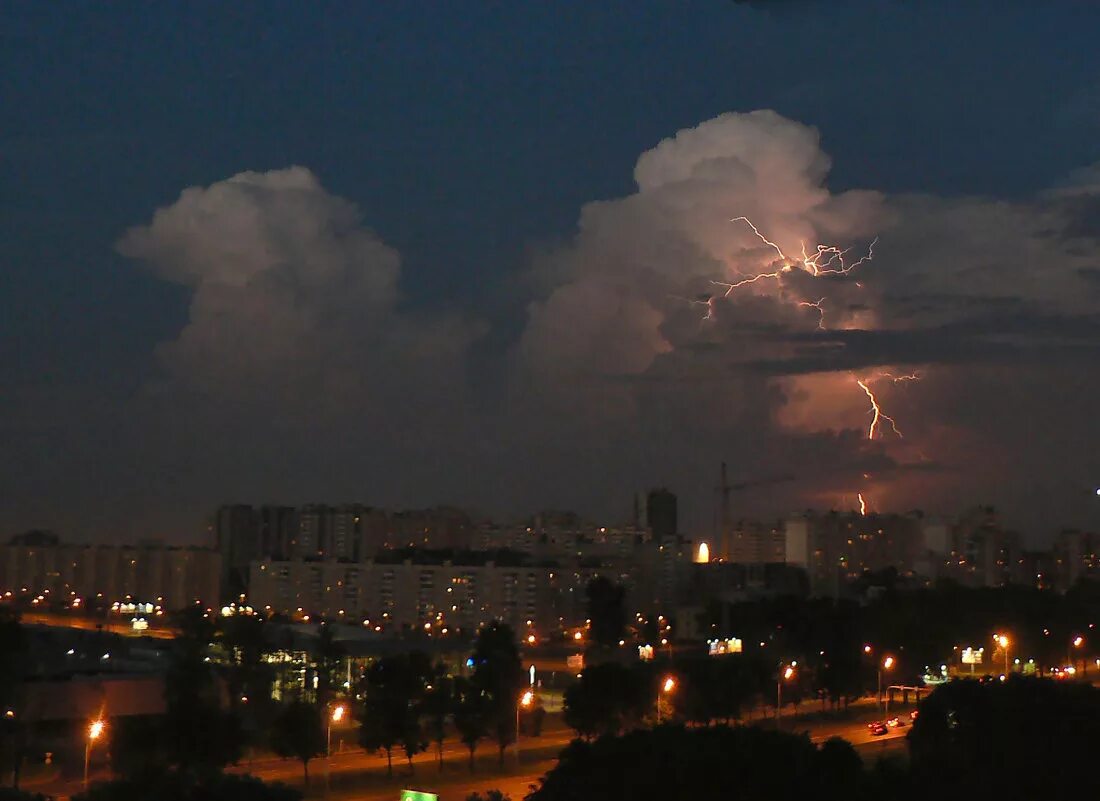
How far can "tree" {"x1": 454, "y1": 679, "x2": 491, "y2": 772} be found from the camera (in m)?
19.0

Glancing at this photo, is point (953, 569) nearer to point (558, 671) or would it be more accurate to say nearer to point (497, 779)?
point (558, 671)

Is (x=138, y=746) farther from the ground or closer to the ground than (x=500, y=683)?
closer to the ground

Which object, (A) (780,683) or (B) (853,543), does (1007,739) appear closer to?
A: (A) (780,683)

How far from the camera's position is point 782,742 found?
33.3ft

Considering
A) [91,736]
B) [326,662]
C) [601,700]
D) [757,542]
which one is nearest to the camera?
[91,736]

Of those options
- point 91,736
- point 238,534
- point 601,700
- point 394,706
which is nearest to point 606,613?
point 601,700

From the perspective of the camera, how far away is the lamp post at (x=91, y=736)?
52.5 feet

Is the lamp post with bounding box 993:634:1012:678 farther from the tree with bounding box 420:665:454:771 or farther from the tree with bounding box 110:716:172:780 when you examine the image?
the tree with bounding box 110:716:172:780

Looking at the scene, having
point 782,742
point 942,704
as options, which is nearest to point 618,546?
point 942,704

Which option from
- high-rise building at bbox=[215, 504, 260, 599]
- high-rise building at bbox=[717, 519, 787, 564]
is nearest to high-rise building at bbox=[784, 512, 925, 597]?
high-rise building at bbox=[717, 519, 787, 564]

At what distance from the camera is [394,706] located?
18.6 meters

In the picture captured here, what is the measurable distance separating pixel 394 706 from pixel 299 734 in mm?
1838

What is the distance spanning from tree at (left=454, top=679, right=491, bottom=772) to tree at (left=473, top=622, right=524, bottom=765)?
97 millimetres

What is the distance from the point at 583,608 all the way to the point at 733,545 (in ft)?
114
